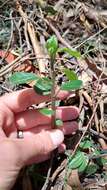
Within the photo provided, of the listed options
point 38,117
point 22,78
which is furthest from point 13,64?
point 22,78

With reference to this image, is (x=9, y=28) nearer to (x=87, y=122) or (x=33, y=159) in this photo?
(x=87, y=122)

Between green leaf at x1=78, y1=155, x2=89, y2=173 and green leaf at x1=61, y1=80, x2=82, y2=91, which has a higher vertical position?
green leaf at x1=61, y1=80, x2=82, y2=91

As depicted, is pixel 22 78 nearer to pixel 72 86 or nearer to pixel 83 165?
pixel 72 86

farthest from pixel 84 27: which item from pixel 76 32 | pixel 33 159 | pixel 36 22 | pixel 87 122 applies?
pixel 33 159

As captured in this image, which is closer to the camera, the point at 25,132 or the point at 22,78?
the point at 22,78

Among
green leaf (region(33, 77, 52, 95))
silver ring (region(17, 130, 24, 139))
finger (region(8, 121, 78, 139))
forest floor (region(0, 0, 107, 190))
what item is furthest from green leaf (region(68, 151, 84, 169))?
green leaf (region(33, 77, 52, 95))

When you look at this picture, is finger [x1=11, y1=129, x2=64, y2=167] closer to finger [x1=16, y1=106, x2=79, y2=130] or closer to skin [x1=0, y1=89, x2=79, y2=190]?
skin [x1=0, y1=89, x2=79, y2=190]
